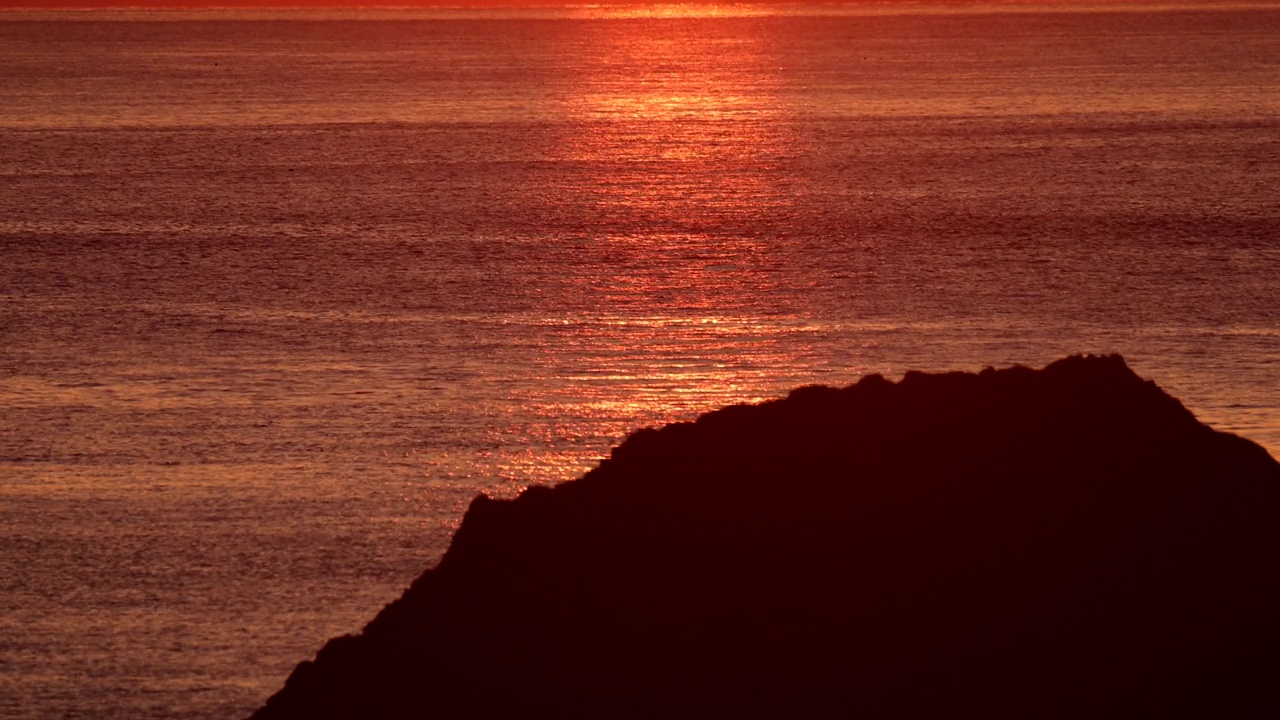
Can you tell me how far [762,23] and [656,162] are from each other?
26.7 metres

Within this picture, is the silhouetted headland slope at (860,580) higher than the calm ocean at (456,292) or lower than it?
lower

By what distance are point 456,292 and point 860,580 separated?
27.8 ft

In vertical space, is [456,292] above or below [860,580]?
above

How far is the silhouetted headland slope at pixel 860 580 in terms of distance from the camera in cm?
409

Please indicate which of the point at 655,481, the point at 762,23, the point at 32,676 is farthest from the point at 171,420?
the point at 762,23

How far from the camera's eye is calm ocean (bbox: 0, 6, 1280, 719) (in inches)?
295

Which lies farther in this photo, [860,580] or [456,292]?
[456,292]

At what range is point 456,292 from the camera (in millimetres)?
12383

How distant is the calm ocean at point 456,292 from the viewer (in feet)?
24.6

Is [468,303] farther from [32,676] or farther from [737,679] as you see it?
[737,679]

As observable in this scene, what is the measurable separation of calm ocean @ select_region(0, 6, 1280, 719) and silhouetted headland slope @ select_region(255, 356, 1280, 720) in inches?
84.3

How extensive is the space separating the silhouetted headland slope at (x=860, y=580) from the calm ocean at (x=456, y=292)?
7.02ft

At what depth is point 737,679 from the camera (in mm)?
4074

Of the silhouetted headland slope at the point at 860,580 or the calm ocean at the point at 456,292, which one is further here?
the calm ocean at the point at 456,292
